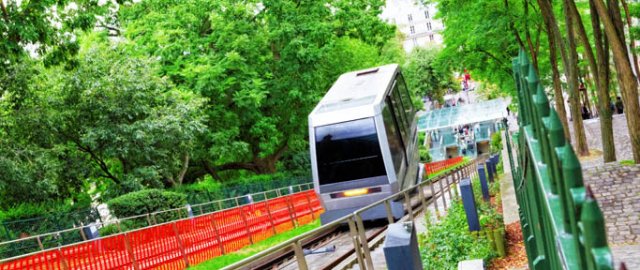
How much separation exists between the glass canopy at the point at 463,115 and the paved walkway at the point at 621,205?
202ft

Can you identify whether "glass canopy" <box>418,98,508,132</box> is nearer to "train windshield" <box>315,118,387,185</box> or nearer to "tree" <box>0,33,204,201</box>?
"tree" <box>0,33,204,201</box>

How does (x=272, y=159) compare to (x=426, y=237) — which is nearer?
(x=426, y=237)

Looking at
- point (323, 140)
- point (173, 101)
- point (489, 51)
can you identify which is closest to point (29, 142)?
point (173, 101)

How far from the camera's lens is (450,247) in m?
9.45

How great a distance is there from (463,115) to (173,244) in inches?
2602

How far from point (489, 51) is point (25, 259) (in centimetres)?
2487

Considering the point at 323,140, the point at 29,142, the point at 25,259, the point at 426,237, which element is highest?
the point at 29,142

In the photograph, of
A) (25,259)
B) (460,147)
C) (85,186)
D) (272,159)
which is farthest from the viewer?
(460,147)

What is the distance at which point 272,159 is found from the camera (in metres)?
42.0

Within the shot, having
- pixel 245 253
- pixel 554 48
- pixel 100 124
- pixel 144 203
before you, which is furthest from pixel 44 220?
pixel 554 48

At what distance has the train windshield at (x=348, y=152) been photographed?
17.6 m

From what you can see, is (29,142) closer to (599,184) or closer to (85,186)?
(85,186)

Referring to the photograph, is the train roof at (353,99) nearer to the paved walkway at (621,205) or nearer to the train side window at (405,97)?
the train side window at (405,97)

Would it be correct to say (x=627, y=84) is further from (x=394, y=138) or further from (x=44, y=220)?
(x=44, y=220)
